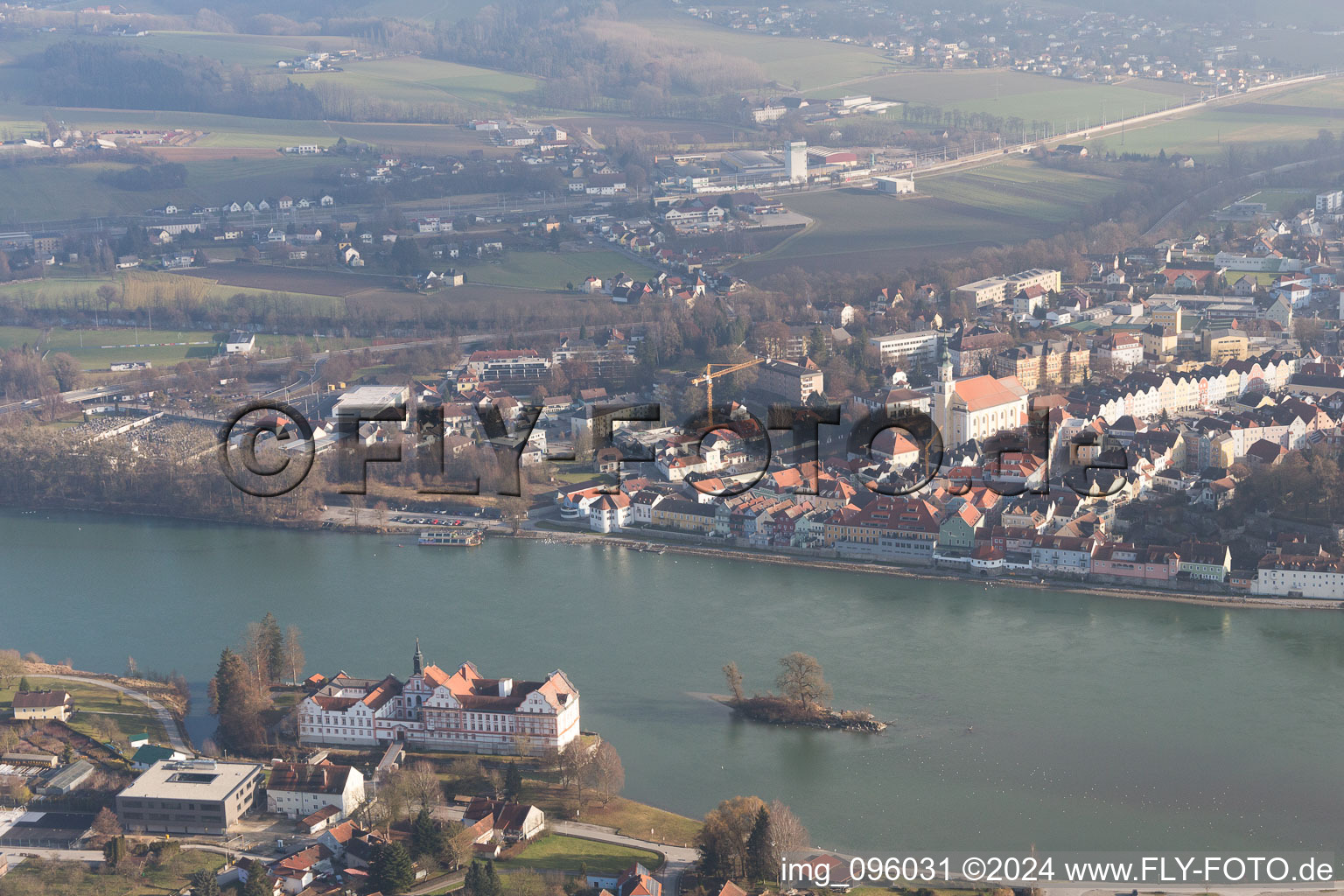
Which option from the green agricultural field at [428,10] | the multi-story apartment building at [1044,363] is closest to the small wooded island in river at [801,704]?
the multi-story apartment building at [1044,363]

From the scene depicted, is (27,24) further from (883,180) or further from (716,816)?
(716,816)

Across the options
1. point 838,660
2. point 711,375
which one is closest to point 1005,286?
point 711,375

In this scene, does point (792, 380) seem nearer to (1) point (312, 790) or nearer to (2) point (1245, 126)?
(1) point (312, 790)

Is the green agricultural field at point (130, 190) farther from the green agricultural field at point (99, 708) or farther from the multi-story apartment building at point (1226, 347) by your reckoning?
the green agricultural field at point (99, 708)

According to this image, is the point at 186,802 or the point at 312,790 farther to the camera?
the point at 312,790

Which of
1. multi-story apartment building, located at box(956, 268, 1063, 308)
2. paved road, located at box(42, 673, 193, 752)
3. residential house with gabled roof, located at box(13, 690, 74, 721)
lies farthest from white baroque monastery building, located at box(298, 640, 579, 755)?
multi-story apartment building, located at box(956, 268, 1063, 308)

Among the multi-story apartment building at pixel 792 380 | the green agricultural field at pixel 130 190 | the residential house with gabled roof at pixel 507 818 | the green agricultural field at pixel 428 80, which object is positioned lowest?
the residential house with gabled roof at pixel 507 818

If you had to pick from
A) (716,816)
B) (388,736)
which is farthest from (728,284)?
(716,816)

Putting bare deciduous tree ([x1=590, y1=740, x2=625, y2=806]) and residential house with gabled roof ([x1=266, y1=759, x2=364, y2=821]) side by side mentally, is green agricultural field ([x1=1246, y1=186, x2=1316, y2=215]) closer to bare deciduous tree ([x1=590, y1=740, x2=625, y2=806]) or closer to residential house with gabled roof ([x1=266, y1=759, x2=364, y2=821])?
bare deciduous tree ([x1=590, y1=740, x2=625, y2=806])
